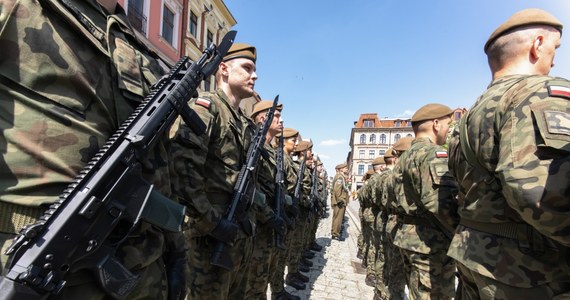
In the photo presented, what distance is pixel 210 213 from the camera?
6.54 feet

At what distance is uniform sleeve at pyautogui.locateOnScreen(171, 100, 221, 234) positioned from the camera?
1816mm

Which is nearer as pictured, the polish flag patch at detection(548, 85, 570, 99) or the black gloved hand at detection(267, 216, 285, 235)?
the polish flag patch at detection(548, 85, 570, 99)

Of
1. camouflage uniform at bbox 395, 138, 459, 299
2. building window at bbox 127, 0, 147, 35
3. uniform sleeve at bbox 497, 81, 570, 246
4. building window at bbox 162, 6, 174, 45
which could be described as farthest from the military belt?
building window at bbox 162, 6, 174, 45

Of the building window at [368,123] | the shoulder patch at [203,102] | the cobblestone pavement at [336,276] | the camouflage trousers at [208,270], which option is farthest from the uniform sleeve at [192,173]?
the building window at [368,123]

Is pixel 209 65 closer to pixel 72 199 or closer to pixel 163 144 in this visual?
pixel 163 144

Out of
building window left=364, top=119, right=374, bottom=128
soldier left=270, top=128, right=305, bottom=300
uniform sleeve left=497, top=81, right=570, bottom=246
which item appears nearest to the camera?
uniform sleeve left=497, top=81, right=570, bottom=246

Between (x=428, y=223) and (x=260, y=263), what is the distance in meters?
1.73

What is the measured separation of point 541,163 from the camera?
1261mm

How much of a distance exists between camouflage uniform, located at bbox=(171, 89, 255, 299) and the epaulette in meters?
1.79

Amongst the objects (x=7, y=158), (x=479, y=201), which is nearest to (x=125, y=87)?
(x=7, y=158)

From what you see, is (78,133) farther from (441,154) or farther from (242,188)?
(441,154)

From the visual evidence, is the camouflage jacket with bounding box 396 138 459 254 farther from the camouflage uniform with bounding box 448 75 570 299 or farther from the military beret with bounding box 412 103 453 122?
the camouflage uniform with bounding box 448 75 570 299

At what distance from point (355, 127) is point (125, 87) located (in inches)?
2400

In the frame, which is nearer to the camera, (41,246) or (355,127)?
(41,246)
